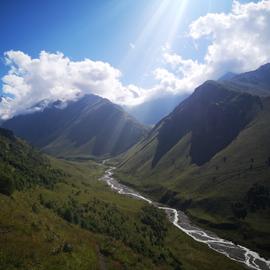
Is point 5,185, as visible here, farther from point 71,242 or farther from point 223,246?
point 223,246

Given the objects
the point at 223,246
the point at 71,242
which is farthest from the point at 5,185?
the point at 223,246

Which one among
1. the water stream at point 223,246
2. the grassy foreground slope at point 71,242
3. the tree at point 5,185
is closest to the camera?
the grassy foreground slope at point 71,242

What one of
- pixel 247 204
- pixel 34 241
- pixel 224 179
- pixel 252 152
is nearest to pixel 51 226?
pixel 34 241

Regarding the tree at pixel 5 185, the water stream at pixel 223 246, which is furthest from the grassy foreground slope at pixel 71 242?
the water stream at pixel 223 246

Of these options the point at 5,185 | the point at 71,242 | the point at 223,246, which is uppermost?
the point at 5,185

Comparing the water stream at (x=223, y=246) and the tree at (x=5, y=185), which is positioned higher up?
the tree at (x=5, y=185)

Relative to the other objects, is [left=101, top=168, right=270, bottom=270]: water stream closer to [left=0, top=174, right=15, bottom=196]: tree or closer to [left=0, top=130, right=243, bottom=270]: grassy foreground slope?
[left=0, top=130, right=243, bottom=270]: grassy foreground slope

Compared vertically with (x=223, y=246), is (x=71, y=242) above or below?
above

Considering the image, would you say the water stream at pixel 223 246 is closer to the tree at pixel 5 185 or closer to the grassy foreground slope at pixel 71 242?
the grassy foreground slope at pixel 71 242

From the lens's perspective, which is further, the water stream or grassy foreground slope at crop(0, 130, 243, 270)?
the water stream

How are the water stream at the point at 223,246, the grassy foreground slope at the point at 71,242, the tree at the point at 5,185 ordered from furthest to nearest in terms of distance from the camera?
1. the water stream at the point at 223,246
2. the tree at the point at 5,185
3. the grassy foreground slope at the point at 71,242

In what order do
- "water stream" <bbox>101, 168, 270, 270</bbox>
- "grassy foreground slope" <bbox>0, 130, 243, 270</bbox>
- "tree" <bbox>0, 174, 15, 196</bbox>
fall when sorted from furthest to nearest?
1. "water stream" <bbox>101, 168, 270, 270</bbox>
2. "tree" <bbox>0, 174, 15, 196</bbox>
3. "grassy foreground slope" <bbox>0, 130, 243, 270</bbox>

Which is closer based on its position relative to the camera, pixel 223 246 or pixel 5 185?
pixel 5 185

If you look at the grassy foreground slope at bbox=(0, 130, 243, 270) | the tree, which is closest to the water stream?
the grassy foreground slope at bbox=(0, 130, 243, 270)
